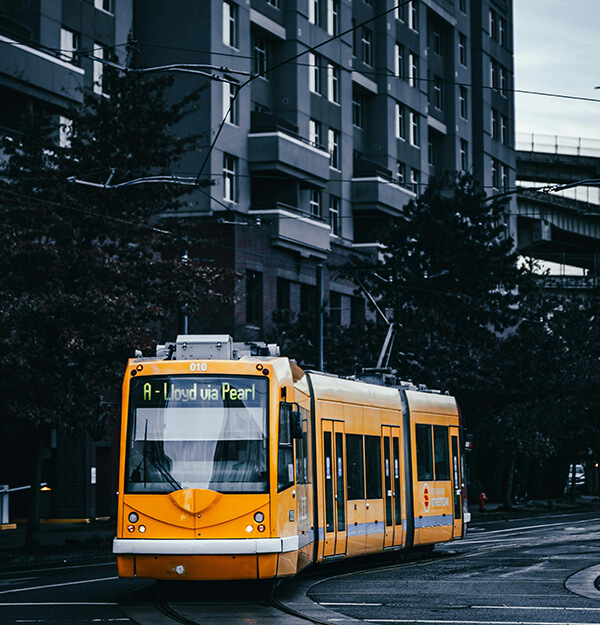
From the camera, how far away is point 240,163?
4847 centimetres

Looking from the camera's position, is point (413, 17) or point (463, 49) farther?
point (463, 49)

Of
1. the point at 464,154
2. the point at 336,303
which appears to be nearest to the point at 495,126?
the point at 464,154

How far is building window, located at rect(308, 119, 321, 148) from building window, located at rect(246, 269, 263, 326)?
7357 mm

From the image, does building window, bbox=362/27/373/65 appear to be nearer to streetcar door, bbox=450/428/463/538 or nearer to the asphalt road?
streetcar door, bbox=450/428/463/538

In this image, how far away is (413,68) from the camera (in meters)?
63.1

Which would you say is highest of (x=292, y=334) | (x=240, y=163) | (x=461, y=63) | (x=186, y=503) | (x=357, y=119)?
(x=461, y=63)

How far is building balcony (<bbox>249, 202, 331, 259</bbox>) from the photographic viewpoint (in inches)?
1908

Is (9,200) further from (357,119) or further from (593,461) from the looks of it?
(593,461)

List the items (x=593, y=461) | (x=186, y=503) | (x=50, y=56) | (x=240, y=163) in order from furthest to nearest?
(x=593, y=461) → (x=240, y=163) → (x=50, y=56) → (x=186, y=503)

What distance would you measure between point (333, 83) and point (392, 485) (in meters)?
34.6

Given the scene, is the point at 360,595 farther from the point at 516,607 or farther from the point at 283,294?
the point at 283,294

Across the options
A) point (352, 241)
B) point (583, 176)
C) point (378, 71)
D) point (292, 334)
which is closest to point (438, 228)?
point (292, 334)

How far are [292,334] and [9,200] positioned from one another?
16726 mm

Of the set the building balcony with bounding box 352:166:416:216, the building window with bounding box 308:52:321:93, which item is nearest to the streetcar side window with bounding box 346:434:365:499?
the building window with bounding box 308:52:321:93
